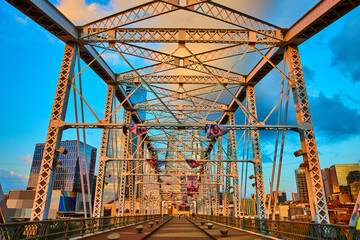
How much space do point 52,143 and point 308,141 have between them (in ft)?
58.6

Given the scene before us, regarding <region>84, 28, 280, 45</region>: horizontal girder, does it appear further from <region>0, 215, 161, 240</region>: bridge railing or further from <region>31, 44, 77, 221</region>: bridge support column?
<region>0, 215, 161, 240</region>: bridge railing

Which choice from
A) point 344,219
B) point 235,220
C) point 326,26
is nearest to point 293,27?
point 326,26

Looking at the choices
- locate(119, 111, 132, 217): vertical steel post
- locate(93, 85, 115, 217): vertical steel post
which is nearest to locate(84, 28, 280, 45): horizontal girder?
locate(93, 85, 115, 217): vertical steel post

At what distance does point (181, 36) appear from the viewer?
21.2 m

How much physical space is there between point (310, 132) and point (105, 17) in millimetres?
17578

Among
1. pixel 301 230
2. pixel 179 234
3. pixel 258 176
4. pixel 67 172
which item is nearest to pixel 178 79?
pixel 258 176

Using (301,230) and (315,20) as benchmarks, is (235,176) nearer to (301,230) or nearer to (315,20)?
(315,20)

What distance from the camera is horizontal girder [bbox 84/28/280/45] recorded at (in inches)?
822

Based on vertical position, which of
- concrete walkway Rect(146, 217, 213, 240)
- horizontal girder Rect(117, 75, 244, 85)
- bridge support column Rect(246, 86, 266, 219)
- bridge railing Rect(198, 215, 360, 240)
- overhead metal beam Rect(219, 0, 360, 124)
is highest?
horizontal girder Rect(117, 75, 244, 85)

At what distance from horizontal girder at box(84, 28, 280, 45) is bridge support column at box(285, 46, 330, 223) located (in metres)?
2.36

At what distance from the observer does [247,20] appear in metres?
20.5

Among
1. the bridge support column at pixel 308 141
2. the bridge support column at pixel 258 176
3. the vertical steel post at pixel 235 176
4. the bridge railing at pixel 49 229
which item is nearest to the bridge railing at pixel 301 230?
the bridge support column at pixel 258 176

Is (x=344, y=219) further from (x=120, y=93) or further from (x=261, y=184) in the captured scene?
(x=120, y=93)

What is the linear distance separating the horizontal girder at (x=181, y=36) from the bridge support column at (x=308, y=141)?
2.36 meters
